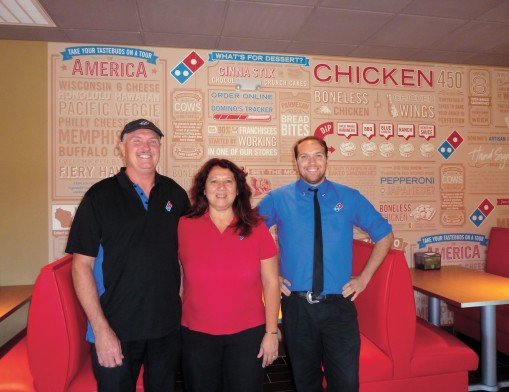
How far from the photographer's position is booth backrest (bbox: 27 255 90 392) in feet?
5.51

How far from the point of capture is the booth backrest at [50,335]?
1.68 metres

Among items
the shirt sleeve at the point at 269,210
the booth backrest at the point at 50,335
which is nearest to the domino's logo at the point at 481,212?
the shirt sleeve at the point at 269,210

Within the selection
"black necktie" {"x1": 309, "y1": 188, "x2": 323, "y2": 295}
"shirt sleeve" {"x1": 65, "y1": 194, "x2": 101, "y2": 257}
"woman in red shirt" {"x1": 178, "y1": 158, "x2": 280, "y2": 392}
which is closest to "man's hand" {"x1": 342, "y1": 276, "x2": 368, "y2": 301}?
"black necktie" {"x1": 309, "y1": 188, "x2": 323, "y2": 295}

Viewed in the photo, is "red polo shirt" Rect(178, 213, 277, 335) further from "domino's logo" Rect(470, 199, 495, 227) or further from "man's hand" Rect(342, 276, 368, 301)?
"domino's logo" Rect(470, 199, 495, 227)

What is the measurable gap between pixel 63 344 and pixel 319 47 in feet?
8.98

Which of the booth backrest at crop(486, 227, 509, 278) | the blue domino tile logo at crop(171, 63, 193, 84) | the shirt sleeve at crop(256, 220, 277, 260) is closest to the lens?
the shirt sleeve at crop(256, 220, 277, 260)

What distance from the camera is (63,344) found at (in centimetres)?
169

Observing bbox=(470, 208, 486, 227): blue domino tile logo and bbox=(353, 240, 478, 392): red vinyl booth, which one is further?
bbox=(470, 208, 486, 227): blue domino tile logo

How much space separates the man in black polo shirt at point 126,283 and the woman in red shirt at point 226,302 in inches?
3.4

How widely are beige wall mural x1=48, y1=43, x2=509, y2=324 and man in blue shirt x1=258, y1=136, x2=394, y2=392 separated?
132 cm

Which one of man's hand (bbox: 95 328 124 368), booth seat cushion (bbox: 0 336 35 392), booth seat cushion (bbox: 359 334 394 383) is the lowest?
booth seat cushion (bbox: 359 334 394 383)

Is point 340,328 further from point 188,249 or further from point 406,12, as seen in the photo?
point 406,12

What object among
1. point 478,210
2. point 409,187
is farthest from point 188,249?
point 478,210

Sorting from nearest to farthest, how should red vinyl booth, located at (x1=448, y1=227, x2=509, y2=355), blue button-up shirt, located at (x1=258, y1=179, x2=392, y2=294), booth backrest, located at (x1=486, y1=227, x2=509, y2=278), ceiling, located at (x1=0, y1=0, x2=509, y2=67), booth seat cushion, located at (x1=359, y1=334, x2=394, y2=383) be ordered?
blue button-up shirt, located at (x1=258, y1=179, x2=392, y2=294) < booth seat cushion, located at (x1=359, y1=334, x2=394, y2=383) < ceiling, located at (x1=0, y1=0, x2=509, y2=67) < red vinyl booth, located at (x1=448, y1=227, x2=509, y2=355) < booth backrest, located at (x1=486, y1=227, x2=509, y2=278)
